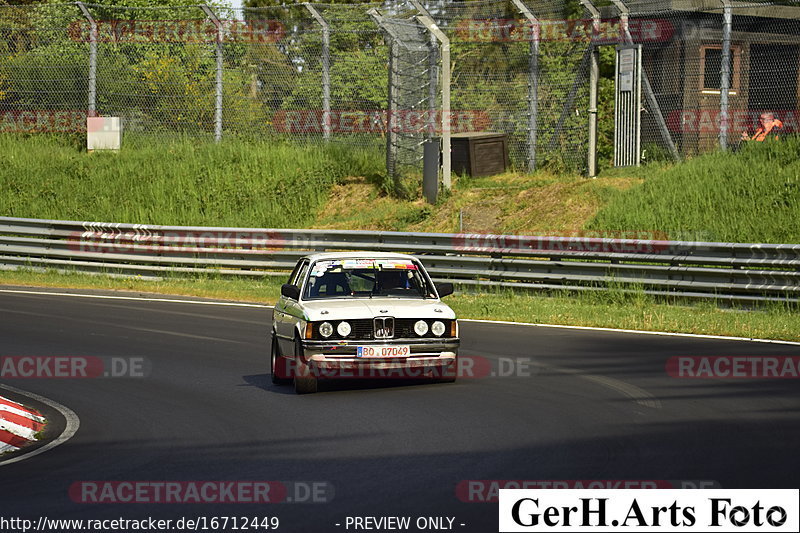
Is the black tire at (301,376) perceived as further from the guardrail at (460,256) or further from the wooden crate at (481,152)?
the wooden crate at (481,152)

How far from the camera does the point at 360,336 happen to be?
40.7 feet

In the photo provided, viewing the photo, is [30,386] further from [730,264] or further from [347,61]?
[347,61]

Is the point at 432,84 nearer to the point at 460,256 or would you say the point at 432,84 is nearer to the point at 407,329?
the point at 460,256

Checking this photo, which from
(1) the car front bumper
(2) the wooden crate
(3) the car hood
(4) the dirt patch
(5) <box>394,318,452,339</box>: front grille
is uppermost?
(2) the wooden crate

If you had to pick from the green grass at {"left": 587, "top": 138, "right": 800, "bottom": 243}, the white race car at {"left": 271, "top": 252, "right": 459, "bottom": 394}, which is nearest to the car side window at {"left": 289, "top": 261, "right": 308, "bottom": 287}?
the white race car at {"left": 271, "top": 252, "right": 459, "bottom": 394}

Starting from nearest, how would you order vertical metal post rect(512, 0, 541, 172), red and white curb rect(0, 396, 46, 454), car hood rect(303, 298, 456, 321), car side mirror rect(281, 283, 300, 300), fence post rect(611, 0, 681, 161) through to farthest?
red and white curb rect(0, 396, 46, 454) → car hood rect(303, 298, 456, 321) → car side mirror rect(281, 283, 300, 300) → fence post rect(611, 0, 681, 161) → vertical metal post rect(512, 0, 541, 172)

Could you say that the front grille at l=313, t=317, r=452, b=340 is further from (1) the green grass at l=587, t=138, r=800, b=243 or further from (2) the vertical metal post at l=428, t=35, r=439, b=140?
(2) the vertical metal post at l=428, t=35, r=439, b=140

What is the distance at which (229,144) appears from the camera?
33.7 metres

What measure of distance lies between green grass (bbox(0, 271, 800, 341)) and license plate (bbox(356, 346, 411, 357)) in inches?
237

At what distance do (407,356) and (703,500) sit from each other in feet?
18.0

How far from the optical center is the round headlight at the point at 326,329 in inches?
486

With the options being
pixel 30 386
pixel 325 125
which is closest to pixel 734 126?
pixel 325 125

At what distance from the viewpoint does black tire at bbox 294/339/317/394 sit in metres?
12.5

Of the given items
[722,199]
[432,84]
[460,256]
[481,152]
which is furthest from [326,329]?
[432,84]
